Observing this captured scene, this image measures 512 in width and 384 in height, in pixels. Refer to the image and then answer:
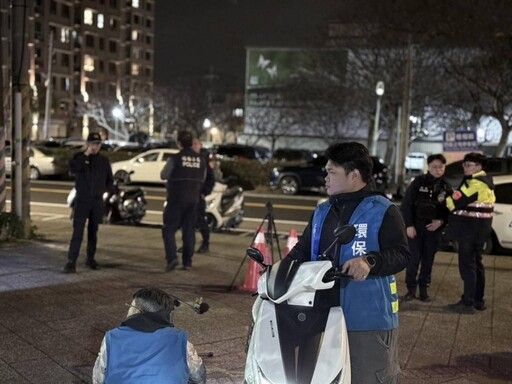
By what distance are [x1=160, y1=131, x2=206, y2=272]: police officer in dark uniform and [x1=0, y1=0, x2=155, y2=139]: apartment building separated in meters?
57.1

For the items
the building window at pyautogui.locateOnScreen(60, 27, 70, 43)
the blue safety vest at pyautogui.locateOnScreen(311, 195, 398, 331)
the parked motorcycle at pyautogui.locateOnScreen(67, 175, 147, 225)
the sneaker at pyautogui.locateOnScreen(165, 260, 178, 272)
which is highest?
the building window at pyautogui.locateOnScreen(60, 27, 70, 43)

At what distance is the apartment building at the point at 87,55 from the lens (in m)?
76.1

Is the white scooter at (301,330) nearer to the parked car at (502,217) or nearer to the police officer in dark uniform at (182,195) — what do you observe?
the police officer in dark uniform at (182,195)

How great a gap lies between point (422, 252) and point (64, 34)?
86.7 metres

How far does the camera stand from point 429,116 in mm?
37562

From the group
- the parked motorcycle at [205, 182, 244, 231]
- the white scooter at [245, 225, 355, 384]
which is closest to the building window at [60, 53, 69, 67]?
the parked motorcycle at [205, 182, 244, 231]

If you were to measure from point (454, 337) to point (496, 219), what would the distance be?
5761mm

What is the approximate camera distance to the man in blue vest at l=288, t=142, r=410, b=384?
3.12 meters

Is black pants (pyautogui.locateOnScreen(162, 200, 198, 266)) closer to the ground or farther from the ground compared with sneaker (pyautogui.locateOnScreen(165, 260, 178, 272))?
farther from the ground

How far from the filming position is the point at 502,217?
448 inches

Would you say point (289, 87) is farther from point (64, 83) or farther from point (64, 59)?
point (64, 59)

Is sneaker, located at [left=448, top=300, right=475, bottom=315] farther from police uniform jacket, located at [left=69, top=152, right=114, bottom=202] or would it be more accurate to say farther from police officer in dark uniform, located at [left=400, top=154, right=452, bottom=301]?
police uniform jacket, located at [left=69, top=152, right=114, bottom=202]

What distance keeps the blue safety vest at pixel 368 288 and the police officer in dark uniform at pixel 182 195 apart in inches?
217

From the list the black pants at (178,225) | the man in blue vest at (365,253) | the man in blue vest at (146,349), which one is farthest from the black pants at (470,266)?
the man in blue vest at (146,349)
